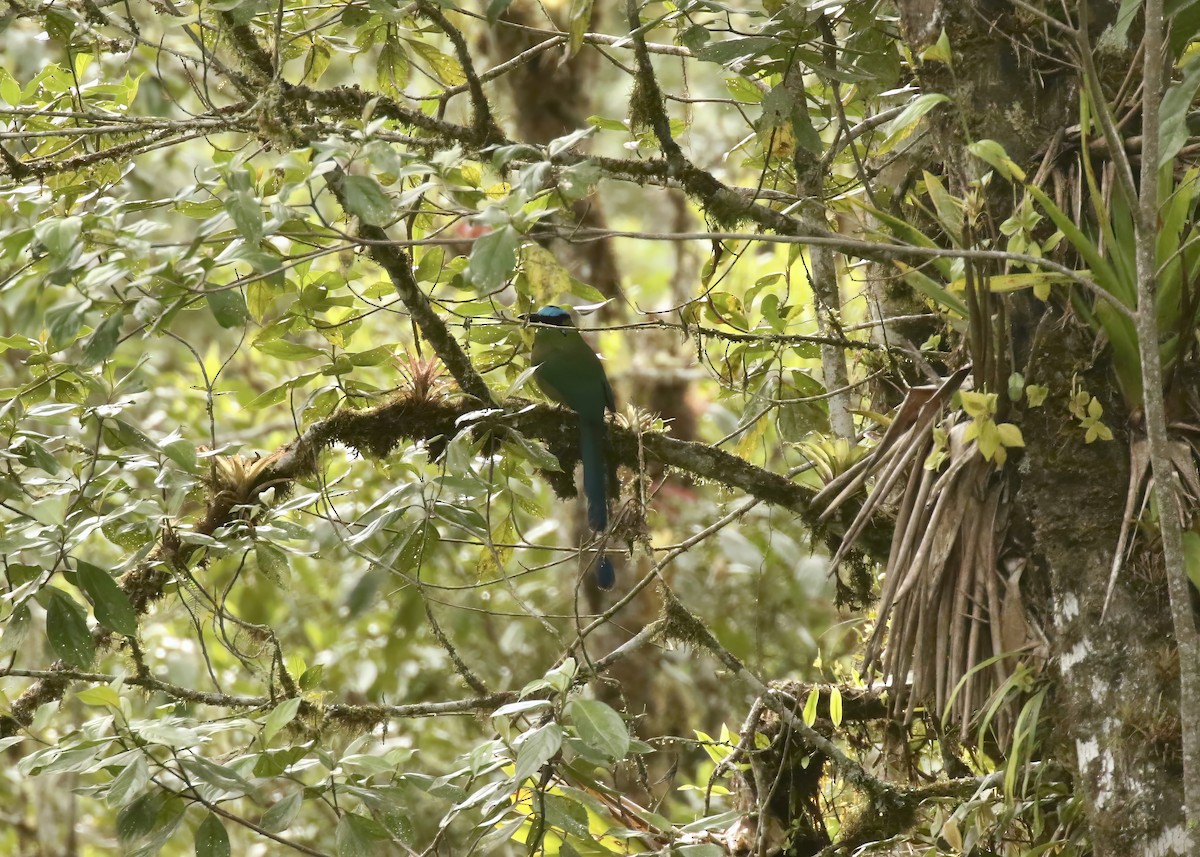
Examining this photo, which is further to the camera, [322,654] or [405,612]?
[322,654]

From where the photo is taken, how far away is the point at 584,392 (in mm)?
3145

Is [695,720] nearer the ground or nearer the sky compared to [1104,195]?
nearer the ground

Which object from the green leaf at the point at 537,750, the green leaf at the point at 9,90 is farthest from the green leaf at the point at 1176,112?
the green leaf at the point at 9,90

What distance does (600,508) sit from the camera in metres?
3.20

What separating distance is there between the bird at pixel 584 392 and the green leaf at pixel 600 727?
0.87 m

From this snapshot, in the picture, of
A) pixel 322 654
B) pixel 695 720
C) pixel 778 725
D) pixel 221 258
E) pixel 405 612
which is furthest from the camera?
pixel 695 720

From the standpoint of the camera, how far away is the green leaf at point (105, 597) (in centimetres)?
213

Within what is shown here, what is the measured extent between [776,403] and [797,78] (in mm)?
788

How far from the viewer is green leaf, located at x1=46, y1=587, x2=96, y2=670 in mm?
2146

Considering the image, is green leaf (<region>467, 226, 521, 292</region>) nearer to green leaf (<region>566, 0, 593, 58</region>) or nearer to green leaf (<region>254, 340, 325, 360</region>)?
green leaf (<region>566, 0, 593, 58</region>)

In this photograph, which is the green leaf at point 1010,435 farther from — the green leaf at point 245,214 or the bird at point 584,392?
the green leaf at point 245,214

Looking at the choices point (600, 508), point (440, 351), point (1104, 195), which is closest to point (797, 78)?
point (1104, 195)

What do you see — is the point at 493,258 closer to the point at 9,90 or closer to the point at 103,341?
the point at 103,341

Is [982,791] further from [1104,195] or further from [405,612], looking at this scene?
[405,612]
